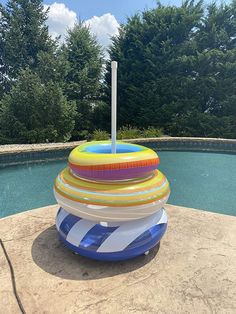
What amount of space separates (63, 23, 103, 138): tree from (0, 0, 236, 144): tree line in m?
0.05

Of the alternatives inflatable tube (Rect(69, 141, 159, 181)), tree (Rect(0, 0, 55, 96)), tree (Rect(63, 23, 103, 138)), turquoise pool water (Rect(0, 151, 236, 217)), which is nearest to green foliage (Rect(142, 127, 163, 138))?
turquoise pool water (Rect(0, 151, 236, 217))

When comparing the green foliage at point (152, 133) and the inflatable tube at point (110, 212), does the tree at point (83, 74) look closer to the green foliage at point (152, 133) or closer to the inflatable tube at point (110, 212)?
the green foliage at point (152, 133)

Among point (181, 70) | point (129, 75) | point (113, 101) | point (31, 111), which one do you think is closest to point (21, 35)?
point (31, 111)

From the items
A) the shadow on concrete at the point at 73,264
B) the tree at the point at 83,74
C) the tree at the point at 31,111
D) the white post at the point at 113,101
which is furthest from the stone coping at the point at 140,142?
the white post at the point at 113,101

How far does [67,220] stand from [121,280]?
0.82 meters

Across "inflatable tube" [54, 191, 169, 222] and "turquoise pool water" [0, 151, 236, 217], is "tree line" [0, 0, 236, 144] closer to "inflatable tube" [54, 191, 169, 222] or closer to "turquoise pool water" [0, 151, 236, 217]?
"turquoise pool water" [0, 151, 236, 217]

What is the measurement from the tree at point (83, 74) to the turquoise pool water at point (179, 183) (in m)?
5.64

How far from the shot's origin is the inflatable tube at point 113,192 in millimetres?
2486

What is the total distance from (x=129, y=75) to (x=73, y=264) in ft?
41.7

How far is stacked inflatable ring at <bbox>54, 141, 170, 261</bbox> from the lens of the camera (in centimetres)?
250

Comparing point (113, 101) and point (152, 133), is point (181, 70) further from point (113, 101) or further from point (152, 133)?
point (113, 101)

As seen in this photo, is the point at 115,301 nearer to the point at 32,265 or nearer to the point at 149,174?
the point at 32,265

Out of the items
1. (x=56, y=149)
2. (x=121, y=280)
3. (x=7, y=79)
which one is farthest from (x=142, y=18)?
(x=121, y=280)

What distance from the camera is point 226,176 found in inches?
290
